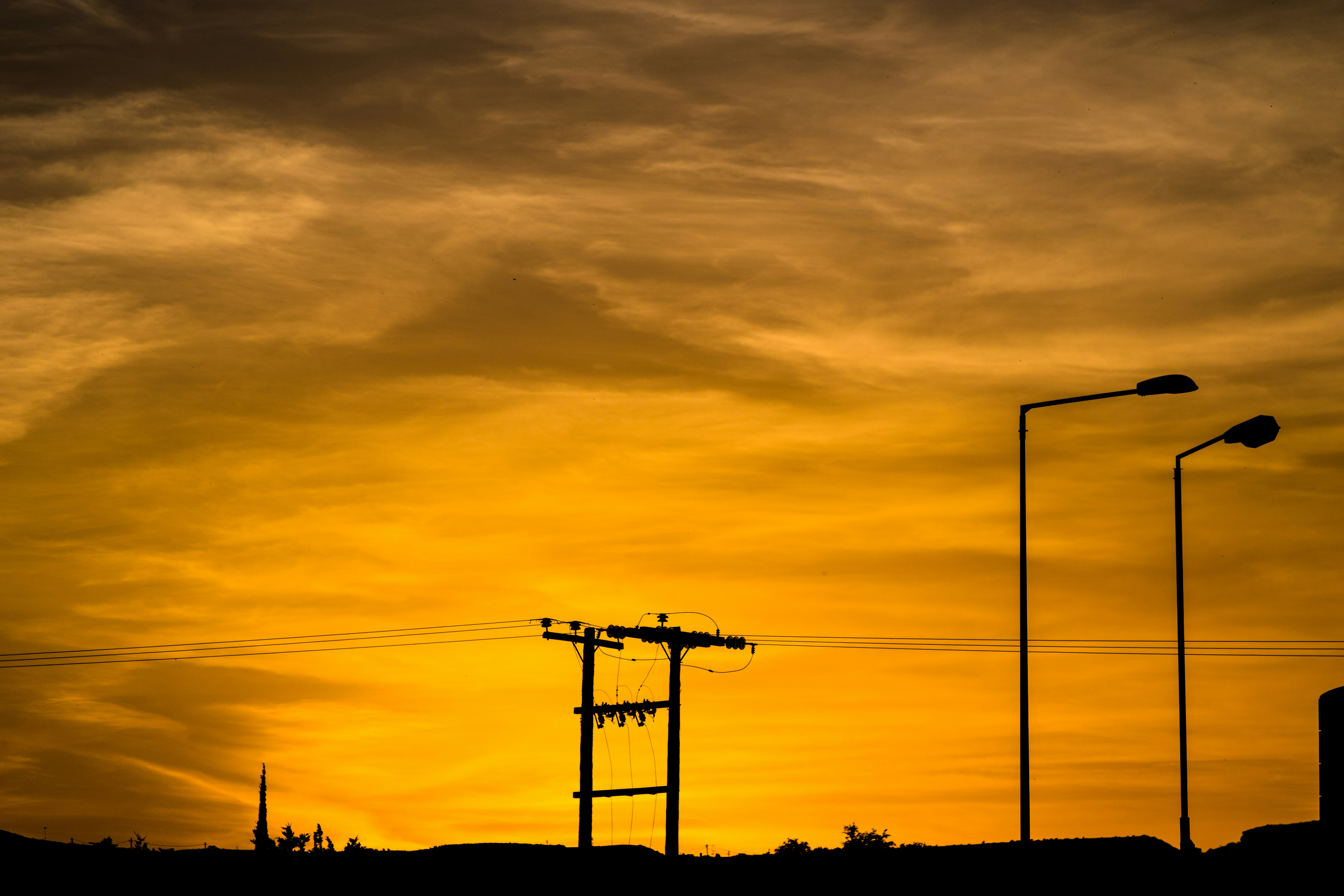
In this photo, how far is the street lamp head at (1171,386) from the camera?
96.8ft

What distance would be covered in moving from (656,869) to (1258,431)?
1589cm

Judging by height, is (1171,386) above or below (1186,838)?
above

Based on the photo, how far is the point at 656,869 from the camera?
3100 cm

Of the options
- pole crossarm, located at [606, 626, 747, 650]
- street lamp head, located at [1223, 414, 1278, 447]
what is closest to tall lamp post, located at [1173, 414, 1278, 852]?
street lamp head, located at [1223, 414, 1278, 447]

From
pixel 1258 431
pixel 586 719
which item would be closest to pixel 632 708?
pixel 586 719

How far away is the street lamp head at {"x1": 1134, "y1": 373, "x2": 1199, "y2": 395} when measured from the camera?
1161 inches

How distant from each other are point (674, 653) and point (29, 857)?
85.3 feet

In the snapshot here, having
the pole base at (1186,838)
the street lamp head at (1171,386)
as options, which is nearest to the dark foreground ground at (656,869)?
the pole base at (1186,838)

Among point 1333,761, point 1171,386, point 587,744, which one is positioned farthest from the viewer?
point 587,744

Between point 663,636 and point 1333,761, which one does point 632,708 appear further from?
point 1333,761

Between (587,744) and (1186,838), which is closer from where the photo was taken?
(1186,838)

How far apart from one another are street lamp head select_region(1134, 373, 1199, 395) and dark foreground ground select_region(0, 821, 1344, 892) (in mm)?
8444

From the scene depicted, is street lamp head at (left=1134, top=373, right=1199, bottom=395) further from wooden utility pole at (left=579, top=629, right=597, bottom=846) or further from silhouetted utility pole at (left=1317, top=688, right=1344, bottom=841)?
wooden utility pole at (left=579, top=629, right=597, bottom=846)

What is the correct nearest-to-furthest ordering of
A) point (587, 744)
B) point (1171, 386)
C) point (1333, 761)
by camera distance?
point (1333, 761) < point (1171, 386) < point (587, 744)
